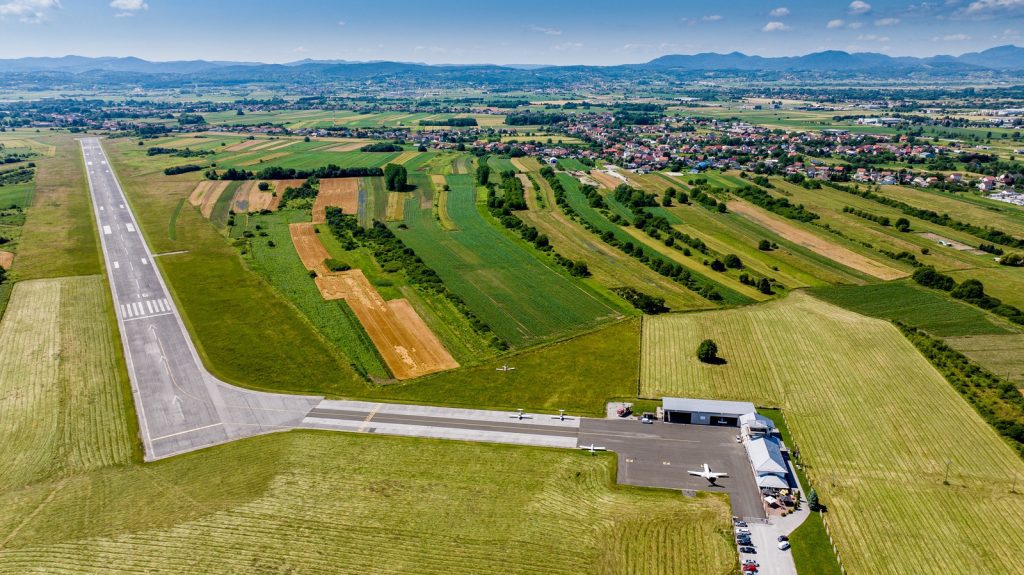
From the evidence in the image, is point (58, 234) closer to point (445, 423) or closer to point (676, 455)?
point (445, 423)

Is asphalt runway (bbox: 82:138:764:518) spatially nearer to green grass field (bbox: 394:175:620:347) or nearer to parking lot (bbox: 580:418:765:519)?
parking lot (bbox: 580:418:765:519)

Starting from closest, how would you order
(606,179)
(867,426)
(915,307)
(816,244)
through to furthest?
(867,426) < (915,307) < (816,244) < (606,179)

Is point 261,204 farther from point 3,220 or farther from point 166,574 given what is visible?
point 166,574

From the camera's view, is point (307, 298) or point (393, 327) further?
point (307, 298)

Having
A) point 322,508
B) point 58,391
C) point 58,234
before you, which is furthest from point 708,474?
point 58,234

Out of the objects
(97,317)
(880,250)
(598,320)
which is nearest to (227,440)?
(97,317)

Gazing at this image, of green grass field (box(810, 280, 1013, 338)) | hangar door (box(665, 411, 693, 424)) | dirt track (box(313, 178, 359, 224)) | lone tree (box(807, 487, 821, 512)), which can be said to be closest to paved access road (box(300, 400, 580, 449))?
hangar door (box(665, 411, 693, 424))

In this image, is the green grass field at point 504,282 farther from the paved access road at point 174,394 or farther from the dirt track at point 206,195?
the dirt track at point 206,195
